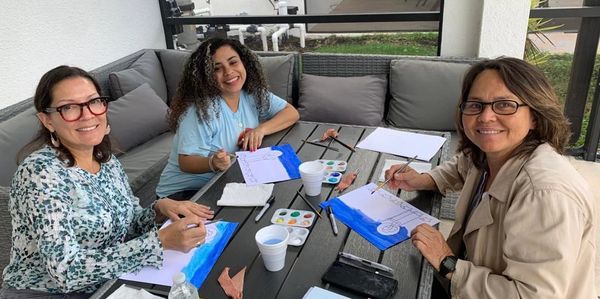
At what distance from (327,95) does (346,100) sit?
136 millimetres

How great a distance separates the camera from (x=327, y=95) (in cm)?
299

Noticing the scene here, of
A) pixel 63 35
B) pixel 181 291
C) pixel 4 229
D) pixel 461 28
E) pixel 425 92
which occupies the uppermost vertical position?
pixel 63 35

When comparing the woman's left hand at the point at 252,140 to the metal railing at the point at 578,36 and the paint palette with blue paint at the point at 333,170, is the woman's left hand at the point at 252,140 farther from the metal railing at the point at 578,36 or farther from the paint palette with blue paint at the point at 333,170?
the metal railing at the point at 578,36

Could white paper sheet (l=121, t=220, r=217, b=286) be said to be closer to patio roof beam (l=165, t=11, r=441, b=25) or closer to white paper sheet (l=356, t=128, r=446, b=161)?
white paper sheet (l=356, t=128, r=446, b=161)

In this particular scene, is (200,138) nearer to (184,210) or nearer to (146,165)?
(184,210)

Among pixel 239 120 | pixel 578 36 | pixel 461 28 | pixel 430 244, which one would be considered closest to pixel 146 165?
pixel 239 120

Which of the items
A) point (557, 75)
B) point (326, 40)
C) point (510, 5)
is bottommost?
point (557, 75)

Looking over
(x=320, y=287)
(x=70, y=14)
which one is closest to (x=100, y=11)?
(x=70, y=14)

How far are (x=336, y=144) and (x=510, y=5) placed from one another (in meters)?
1.72

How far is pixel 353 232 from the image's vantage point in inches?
52.6

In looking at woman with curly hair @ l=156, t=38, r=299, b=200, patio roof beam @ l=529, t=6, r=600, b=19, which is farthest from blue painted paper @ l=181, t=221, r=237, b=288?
patio roof beam @ l=529, t=6, r=600, b=19

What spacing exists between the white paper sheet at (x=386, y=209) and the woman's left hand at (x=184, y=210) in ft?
1.52

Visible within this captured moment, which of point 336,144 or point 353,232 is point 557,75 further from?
point 353,232

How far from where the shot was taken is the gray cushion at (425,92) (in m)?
2.81
